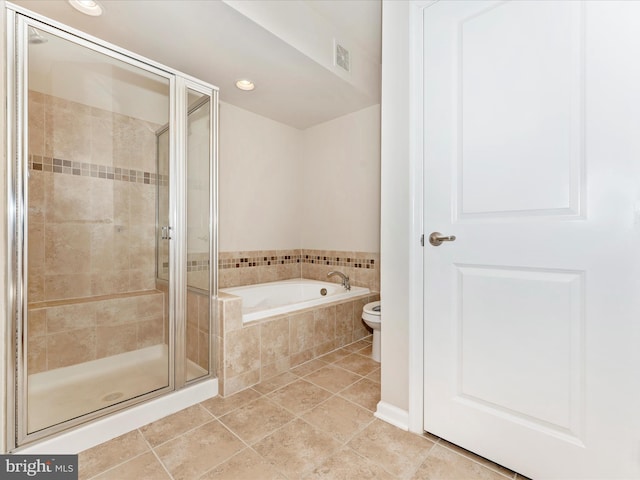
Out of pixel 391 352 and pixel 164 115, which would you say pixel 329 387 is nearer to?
pixel 391 352

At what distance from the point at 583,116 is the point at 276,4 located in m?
1.82

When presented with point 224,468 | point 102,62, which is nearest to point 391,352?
point 224,468

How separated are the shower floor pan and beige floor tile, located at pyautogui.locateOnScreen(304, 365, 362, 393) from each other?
2.45 feet

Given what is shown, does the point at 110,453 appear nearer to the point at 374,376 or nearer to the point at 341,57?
the point at 374,376

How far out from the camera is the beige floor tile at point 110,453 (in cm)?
128

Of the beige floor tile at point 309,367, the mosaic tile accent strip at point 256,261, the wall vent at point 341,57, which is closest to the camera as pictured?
the beige floor tile at point 309,367

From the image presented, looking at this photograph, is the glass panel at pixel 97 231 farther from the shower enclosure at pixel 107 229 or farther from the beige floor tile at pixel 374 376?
the beige floor tile at pixel 374 376

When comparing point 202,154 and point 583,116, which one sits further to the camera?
point 202,154

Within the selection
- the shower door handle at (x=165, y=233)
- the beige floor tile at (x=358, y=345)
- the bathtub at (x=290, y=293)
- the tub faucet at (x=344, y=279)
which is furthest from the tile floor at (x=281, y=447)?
the tub faucet at (x=344, y=279)

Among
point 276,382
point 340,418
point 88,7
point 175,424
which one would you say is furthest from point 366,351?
point 88,7

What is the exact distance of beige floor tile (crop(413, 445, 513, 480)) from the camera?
4.00 ft

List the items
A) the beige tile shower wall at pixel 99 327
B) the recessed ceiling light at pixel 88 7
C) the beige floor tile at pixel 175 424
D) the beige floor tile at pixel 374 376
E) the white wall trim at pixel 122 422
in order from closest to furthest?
the white wall trim at pixel 122 422 < the beige floor tile at pixel 175 424 < the recessed ceiling light at pixel 88 7 < the beige tile shower wall at pixel 99 327 < the beige floor tile at pixel 374 376

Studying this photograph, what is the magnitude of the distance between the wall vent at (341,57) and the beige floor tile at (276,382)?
2.41 meters

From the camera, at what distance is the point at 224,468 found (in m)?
1.28
